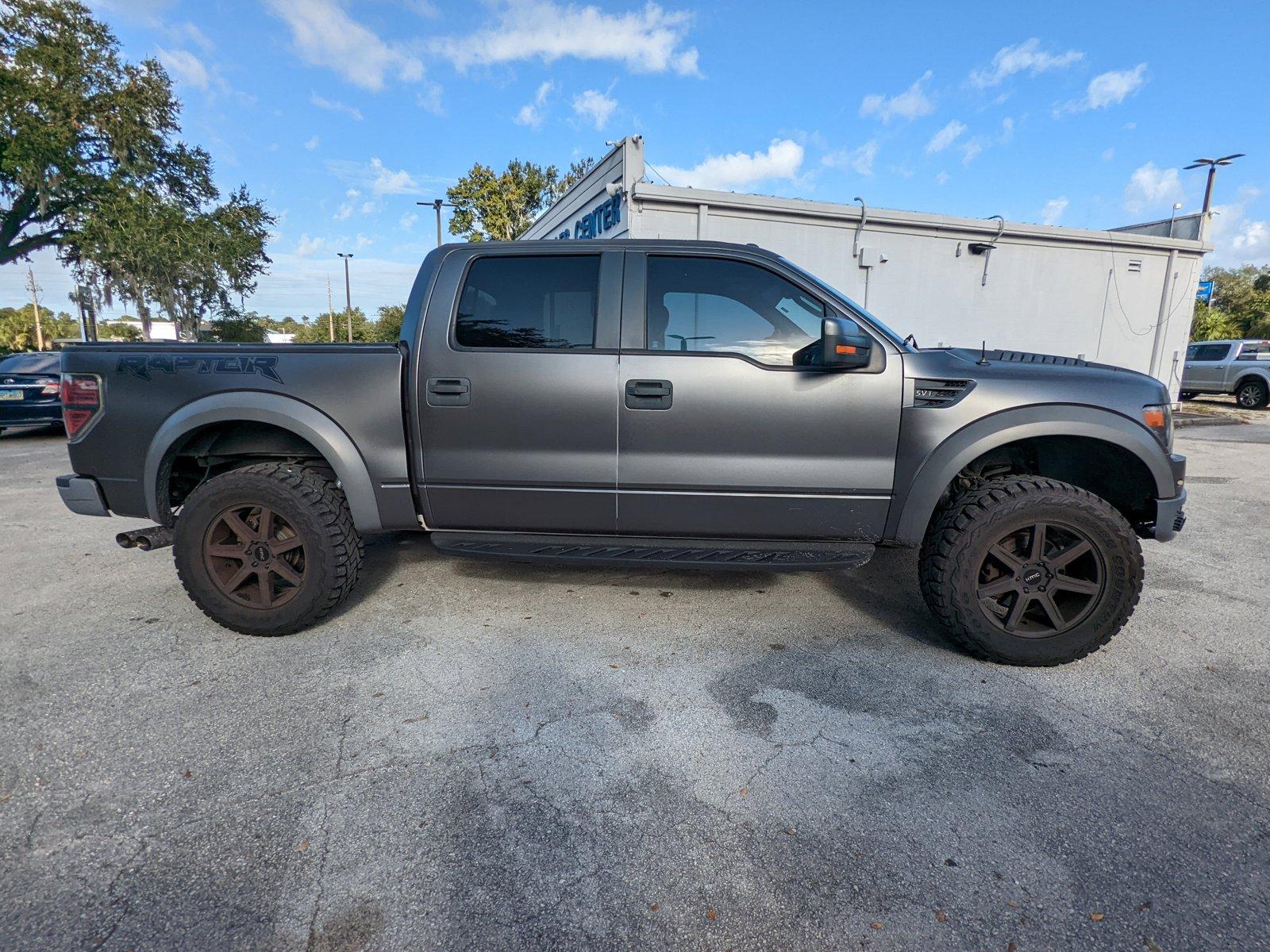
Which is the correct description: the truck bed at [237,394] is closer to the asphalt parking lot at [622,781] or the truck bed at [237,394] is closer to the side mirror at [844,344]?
the asphalt parking lot at [622,781]

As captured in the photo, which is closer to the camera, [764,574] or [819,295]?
[819,295]

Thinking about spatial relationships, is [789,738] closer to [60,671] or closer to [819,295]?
[819,295]

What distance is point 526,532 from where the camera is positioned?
3254 millimetres

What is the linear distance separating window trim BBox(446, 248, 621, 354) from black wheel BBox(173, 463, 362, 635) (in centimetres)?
101

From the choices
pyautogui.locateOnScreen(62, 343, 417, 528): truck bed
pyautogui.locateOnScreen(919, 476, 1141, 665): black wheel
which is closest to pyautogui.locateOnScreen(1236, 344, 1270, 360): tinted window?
pyautogui.locateOnScreen(919, 476, 1141, 665): black wheel

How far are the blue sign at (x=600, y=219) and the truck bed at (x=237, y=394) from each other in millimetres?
6105

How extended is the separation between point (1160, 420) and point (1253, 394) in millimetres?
19037

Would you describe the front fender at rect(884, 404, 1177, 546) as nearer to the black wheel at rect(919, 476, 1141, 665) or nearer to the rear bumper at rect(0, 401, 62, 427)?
the black wheel at rect(919, 476, 1141, 665)

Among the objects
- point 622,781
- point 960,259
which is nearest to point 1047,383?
point 622,781

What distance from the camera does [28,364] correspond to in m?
10.0

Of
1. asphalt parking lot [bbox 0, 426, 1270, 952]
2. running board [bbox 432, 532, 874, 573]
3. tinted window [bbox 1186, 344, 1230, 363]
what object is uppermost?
tinted window [bbox 1186, 344, 1230, 363]

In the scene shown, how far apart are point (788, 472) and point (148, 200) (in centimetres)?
2496

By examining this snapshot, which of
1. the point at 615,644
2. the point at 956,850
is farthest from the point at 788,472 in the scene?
the point at 956,850

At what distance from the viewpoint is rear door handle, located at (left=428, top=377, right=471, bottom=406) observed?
10.1 feet
